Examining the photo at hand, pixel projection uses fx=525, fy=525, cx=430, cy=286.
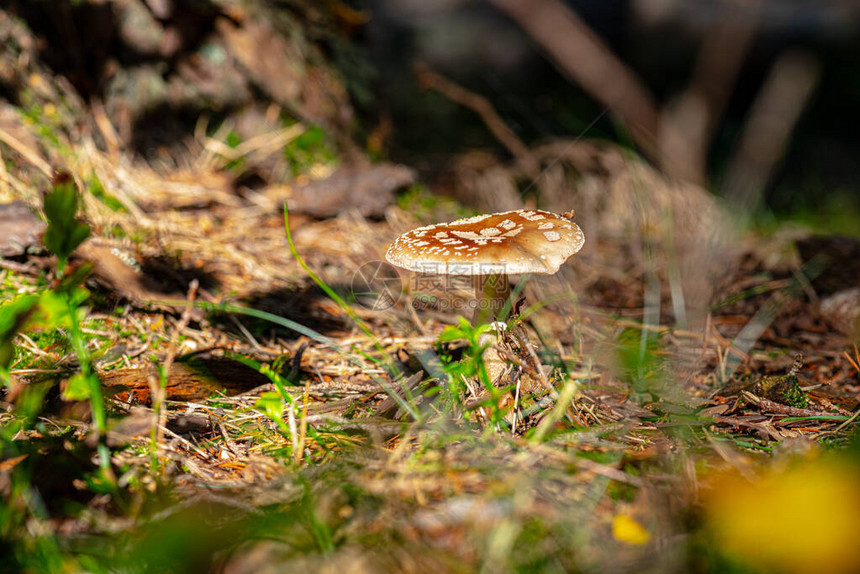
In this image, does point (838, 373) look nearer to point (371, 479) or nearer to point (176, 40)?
point (371, 479)

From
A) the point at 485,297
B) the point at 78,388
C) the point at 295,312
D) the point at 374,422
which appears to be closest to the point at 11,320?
the point at 78,388

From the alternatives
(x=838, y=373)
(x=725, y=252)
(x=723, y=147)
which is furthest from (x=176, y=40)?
(x=723, y=147)

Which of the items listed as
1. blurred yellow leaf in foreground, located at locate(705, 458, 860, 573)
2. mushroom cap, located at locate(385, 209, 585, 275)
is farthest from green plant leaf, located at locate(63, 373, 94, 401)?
blurred yellow leaf in foreground, located at locate(705, 458, 860, 573)

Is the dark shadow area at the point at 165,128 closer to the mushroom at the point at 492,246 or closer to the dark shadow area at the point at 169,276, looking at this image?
the dark shadow area at the point at 169,276

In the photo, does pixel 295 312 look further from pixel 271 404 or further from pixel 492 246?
pixel 492 246

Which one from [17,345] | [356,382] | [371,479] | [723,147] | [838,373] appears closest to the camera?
[371,479]

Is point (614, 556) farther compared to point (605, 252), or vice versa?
point (605, 252)

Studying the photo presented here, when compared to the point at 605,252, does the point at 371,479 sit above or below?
above
